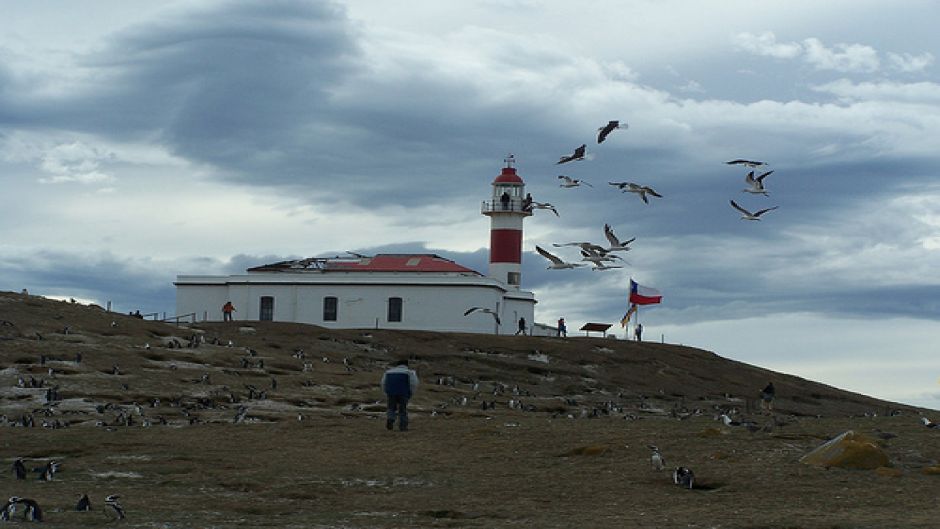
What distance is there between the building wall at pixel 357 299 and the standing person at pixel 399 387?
162 ft

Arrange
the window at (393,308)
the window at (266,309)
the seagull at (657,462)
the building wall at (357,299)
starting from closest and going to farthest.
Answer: the seagull at (657,462) < the building wall at (357,299) < the window at (393,308) < the window at (266,309)

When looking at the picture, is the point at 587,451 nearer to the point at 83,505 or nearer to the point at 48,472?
the point at 48,472

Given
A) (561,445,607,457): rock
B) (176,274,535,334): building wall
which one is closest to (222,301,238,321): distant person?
(176,274,535,334): building wall

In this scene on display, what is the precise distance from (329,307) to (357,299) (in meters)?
1.84

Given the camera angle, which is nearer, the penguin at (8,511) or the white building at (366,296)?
the penguin at (8,511)

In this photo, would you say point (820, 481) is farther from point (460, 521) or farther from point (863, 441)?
point (460, 521)

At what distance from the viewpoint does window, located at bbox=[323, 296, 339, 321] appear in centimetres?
8700

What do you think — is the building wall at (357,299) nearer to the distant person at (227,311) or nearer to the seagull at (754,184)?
the distant person at (227,311)

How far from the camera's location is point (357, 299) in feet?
285

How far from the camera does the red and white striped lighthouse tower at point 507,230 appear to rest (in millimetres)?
94375

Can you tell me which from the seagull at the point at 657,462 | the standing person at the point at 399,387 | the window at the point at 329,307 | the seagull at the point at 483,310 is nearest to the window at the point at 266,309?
the window at the point at 329,307

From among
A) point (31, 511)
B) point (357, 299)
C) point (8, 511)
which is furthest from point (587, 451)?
point (357, 299)

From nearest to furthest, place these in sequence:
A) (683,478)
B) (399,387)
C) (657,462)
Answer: (683,478), (657,462), (399,387)

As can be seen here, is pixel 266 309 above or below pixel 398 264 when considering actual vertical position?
below
